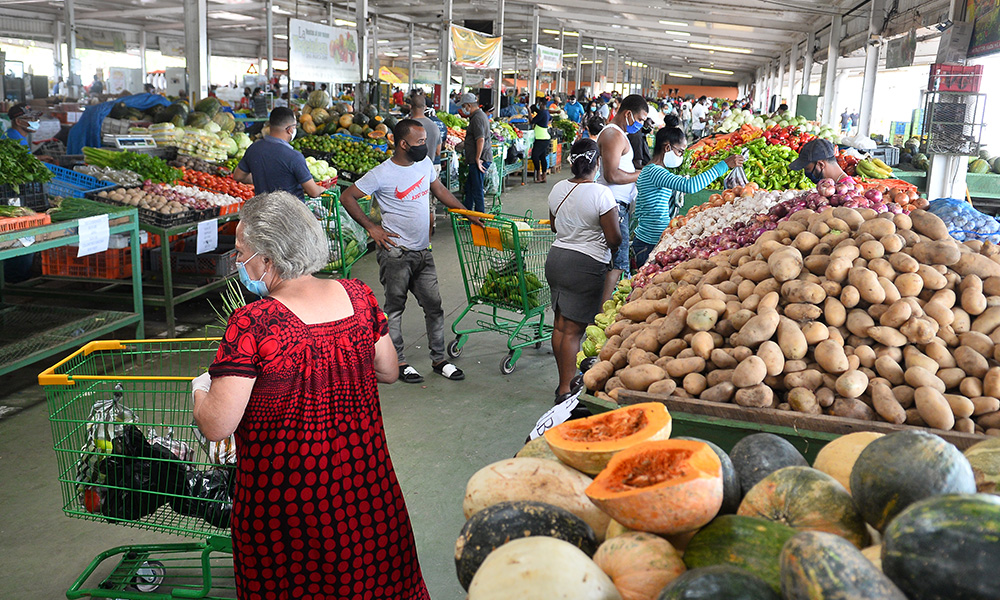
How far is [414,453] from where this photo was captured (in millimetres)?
4324

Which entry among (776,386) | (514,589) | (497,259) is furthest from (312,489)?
(497,259)

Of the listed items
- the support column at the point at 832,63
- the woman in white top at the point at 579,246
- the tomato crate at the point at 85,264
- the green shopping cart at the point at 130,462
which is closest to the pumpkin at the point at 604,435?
the green shopping cart at the point at 130,462

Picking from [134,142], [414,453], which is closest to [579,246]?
[414,453]

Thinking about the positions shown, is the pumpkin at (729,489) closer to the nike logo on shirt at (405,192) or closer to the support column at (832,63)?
the nike logo on shirt at (405,192)

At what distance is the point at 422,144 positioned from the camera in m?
5.14

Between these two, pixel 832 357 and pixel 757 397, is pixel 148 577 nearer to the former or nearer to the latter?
pixel 757 397

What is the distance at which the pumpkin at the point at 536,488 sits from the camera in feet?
5.13

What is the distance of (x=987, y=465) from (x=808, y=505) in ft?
1.42

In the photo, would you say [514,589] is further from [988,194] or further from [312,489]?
[988,194]

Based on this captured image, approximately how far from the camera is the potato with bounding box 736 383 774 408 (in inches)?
89.0

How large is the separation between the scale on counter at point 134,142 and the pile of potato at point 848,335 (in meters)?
6.43

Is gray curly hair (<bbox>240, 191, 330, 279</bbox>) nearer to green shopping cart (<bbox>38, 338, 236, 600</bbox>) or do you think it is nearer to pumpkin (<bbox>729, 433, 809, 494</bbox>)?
green shopping cart (<bbox>38, 338, 236, 600</bbox>)

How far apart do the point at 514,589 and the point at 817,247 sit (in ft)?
6.63

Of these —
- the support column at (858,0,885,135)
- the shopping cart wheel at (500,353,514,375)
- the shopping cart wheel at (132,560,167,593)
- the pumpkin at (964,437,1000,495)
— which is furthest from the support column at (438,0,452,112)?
the pumpkin at (964,437,1000,495)
